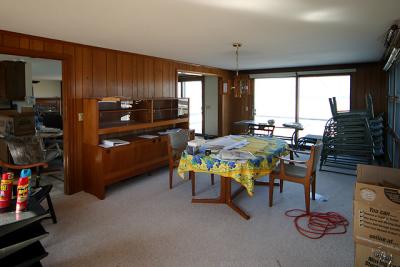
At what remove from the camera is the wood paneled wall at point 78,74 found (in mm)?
3395

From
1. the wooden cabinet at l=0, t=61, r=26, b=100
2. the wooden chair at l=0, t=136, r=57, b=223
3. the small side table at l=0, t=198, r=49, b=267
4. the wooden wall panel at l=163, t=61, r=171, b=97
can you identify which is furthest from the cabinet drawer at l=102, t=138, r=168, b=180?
the wooden cabinet at l=0, t=61, r=26, b=100

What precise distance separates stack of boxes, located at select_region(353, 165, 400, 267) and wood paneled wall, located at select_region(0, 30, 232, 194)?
354cm

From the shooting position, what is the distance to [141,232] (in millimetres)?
2865

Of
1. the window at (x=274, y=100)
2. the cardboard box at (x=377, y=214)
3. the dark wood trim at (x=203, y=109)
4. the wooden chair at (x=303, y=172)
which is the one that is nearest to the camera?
the cardboard box at (x=377, y=214)

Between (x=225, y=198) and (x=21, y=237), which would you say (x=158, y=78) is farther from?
(x=21, y=237)

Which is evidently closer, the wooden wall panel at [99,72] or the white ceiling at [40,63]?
the wooden wall panel at [99,72]

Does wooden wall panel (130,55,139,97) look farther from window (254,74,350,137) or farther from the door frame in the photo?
window (254,74,350,137)

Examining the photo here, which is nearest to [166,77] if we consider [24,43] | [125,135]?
[125,135]

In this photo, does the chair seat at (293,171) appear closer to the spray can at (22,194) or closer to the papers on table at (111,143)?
the papers on table at (111,143)

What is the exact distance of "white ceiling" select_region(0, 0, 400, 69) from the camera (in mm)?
2357

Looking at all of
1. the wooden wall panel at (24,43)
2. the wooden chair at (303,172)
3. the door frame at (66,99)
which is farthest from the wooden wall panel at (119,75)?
the wooden chair at (303,172)

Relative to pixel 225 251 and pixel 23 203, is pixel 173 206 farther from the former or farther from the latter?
Result: pixel 23 203

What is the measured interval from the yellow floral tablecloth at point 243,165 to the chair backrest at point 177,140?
0.90m

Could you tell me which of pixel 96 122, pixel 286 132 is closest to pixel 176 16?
pixel 96 122
